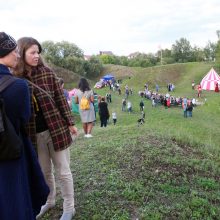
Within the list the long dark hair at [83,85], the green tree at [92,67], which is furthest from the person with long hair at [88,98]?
the green tree at [92,67]

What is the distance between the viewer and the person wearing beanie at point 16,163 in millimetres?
2570

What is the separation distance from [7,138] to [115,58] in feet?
281

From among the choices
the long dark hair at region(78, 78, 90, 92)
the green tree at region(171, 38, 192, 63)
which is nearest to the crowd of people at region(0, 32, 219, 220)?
the long dark hair at region(78, 78, 90, 92)

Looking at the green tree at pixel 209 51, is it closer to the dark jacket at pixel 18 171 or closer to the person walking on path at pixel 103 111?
the person walking on path at pixel 103 111

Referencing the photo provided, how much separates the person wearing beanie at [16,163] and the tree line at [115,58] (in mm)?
53153

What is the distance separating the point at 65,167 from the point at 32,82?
92 cm

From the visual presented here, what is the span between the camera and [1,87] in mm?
2557

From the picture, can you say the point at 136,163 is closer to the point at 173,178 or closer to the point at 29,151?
the point at 173,178

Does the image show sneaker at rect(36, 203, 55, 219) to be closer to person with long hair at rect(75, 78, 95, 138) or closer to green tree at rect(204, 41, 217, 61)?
person with long hair at rect(75, 78, 95, 138)

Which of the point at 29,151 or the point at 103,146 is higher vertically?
the point at 29,151

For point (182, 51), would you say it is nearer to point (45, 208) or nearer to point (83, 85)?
point (83, 85)

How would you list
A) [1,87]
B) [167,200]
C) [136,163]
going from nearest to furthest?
[1,87] < [167,200] < [136,163]

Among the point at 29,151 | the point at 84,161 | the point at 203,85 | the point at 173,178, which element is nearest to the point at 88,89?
the point at 84,161

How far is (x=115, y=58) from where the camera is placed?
87.1 m
